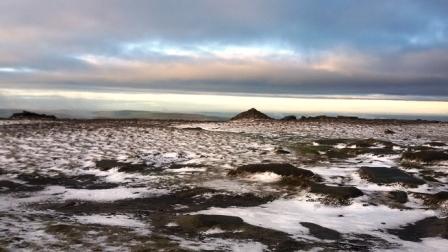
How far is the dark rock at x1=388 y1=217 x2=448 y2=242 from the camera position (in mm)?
11836

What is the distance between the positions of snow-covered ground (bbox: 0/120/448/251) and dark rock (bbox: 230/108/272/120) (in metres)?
18.1

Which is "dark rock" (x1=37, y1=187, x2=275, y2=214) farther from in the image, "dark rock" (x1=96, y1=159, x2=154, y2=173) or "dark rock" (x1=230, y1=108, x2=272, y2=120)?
"dark rock" (x1=230, y1=108, x2=272, y2=120)

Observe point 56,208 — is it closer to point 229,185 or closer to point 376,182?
point 229,185

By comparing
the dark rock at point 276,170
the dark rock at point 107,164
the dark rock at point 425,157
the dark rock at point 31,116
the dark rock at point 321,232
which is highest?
the dark rock at point 31,116

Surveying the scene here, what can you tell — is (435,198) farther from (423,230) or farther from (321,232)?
(321,232)

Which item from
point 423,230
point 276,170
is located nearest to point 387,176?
point 276,170

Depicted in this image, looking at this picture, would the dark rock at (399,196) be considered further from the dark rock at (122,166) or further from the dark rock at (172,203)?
the dark rock at (122,166)

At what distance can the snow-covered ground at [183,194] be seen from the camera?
10.5 metres

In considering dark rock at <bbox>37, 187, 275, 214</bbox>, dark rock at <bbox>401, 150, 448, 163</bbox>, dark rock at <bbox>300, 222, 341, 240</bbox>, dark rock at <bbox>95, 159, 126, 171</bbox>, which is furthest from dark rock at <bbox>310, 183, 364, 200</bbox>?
dark rock at <bbox>95, 159, 126, 171</bbox>

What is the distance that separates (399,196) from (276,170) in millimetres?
4427

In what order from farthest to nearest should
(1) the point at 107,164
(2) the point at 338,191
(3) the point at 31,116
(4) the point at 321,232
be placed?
(3) the point at 31,116
(1) the point at 107,164
(2) the point at 338,191
(4) the point at 321,232

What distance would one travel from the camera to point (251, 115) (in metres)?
47.7

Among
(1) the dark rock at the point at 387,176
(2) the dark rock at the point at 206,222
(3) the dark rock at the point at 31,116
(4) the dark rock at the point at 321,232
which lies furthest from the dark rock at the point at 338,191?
(3) the dark rock at the point at 31,116

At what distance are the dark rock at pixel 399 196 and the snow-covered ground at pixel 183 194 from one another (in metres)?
0.21
